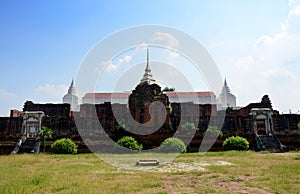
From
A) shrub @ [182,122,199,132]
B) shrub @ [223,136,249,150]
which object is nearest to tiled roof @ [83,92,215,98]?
shrub @ [182,122,199,132]

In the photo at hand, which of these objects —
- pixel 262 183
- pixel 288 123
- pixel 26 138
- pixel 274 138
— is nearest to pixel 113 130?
pixel 26 138

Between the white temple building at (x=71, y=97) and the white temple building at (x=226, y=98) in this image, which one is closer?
the white temple building at (x=71, y=97)

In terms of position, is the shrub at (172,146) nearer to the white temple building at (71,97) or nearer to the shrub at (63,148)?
the shrub at (63,148)

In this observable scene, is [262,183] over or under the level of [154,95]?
under

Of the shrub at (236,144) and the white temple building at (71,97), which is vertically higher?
the white temple building at (71,97)

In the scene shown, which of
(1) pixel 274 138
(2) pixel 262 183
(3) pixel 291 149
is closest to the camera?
(2) pixel 262 183

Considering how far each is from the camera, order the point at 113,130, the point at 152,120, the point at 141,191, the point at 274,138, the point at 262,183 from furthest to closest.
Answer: the point at 152,120
the point at 113,130
the point at 274,138
the point at 262,183
the point at 141,191

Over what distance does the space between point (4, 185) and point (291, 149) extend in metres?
23.6

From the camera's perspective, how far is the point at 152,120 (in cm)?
2927

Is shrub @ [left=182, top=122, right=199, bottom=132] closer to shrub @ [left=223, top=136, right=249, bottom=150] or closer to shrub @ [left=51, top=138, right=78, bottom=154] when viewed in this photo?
shrub @ [left=223, top=136, right=249, bottom=150]

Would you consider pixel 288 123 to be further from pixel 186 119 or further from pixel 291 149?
pixel 186 119

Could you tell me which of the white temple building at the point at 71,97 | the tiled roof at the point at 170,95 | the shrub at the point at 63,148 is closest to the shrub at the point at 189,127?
the shrub at the point at 63,148

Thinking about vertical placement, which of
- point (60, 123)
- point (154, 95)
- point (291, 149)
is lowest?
point (291, 149)

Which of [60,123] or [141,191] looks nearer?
[141,191]
